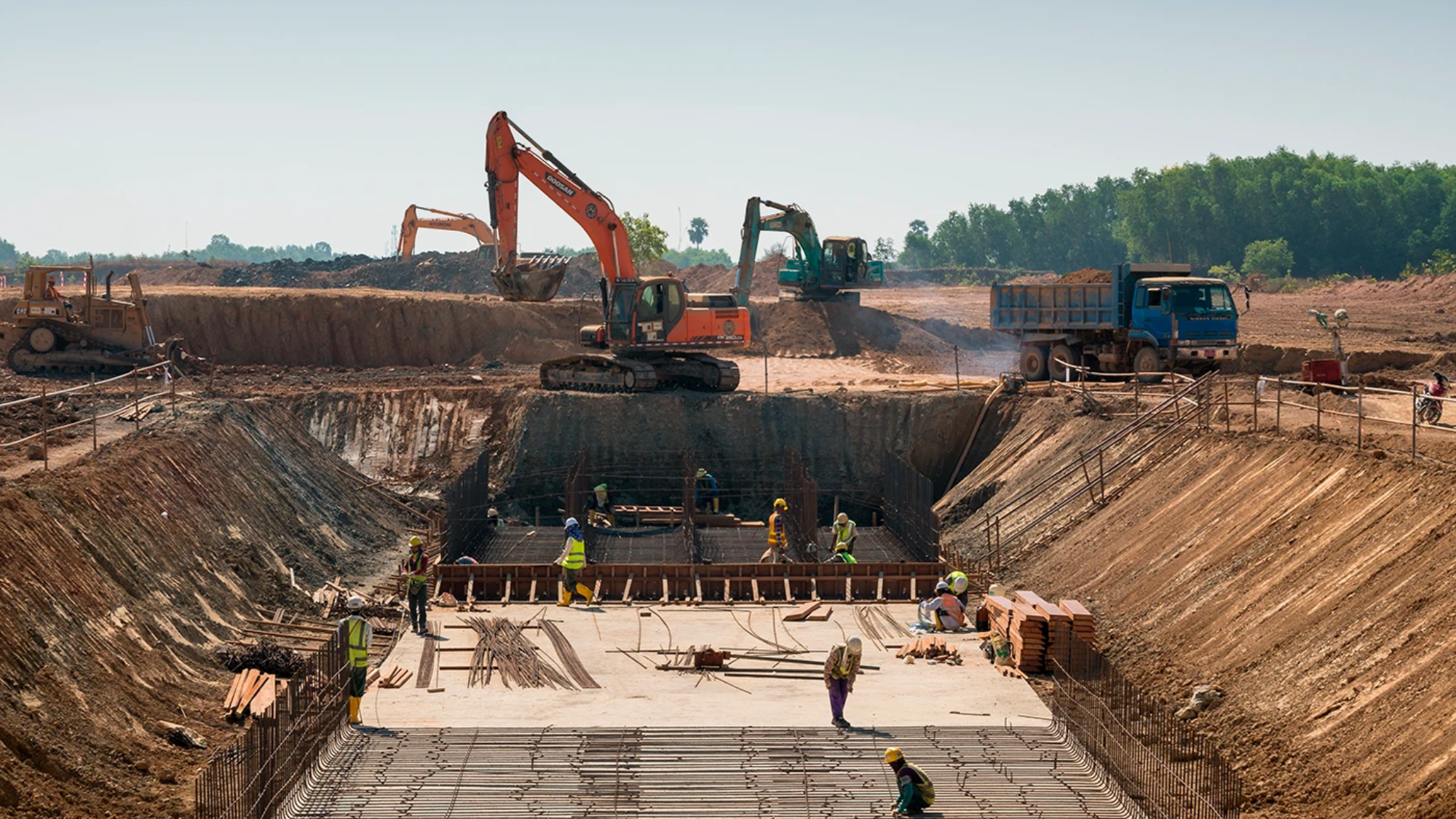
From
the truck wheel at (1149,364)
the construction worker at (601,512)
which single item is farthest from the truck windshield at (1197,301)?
the construction worker at (601,512)

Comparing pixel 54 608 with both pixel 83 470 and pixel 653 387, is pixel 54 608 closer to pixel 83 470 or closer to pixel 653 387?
pixel 83 470

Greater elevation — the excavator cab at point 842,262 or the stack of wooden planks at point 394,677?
the excavator cab at point 842,262

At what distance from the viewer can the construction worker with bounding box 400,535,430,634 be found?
21188mm

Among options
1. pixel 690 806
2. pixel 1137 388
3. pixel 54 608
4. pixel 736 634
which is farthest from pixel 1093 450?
pixel 54 608

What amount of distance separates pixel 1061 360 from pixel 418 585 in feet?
62.2

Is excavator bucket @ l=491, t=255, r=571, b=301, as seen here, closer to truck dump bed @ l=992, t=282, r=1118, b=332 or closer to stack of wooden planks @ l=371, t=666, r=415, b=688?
truck dump bed @ l=992, t=282, r=1118, b=332

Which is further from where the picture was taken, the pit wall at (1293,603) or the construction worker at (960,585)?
the construction worker at (960,585)

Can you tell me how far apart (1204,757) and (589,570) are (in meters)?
12.1

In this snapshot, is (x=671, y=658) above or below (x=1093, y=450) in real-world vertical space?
below

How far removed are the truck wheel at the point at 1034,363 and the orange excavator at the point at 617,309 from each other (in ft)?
22.2

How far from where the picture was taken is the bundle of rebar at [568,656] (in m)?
19.1

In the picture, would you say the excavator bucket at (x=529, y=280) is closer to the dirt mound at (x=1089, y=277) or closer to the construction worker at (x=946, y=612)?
the dirt mound at (x=1089, y=277)

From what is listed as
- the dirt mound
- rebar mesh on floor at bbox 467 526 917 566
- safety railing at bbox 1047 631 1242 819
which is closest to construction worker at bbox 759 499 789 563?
rebar mesh on floor at bbox 467 526 917 566

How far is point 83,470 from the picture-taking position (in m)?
21.0
